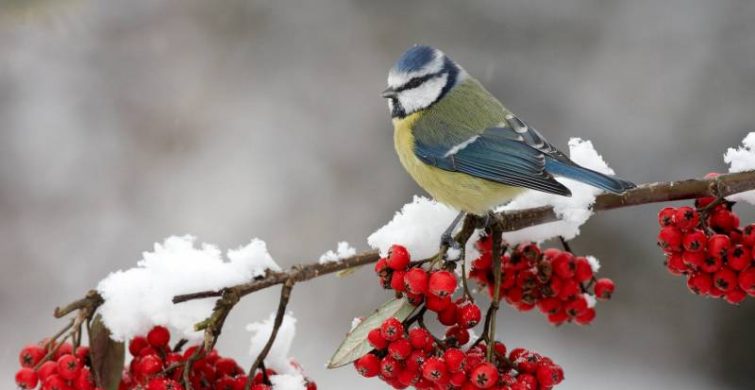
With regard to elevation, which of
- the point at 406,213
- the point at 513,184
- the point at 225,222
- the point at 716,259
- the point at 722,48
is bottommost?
the point at 716,259

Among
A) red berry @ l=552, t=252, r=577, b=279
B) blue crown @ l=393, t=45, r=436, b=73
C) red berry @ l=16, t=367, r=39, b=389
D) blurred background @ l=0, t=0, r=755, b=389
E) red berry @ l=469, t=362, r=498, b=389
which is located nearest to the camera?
red berry @ l=469, t=362, r=498, b=389

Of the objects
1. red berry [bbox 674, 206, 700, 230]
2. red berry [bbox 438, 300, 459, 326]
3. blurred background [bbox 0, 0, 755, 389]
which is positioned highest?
blurred background [bbox 0, 0, 755, 389]

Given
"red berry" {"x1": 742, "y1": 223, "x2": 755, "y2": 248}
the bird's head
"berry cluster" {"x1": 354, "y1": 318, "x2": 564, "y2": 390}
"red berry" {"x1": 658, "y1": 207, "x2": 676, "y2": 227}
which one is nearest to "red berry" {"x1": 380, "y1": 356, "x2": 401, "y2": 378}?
"berry cluster" {"x1": 354, "y1": 318, "x2": 564, "y2": 390}

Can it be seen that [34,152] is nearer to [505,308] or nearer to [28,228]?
[28,228]

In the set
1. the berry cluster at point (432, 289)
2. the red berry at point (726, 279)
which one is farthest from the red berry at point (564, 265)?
the berry cluster at point (432, 289)

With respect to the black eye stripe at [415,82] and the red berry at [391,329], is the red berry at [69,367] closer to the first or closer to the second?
the red berry at [391,329]

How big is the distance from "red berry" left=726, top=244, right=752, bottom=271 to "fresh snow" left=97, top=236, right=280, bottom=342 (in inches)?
35.2

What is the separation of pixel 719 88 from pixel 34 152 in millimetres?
3745

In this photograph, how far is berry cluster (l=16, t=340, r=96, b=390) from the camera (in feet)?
5.11

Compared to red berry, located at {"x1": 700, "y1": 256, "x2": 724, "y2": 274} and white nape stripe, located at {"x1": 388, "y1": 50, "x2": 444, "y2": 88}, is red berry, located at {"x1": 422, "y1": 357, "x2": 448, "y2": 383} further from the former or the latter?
white nape stripe, located at {"x1": 388, "y1": 50, "x2": 444, "y2": 88}

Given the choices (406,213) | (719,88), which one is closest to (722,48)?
(719,88)

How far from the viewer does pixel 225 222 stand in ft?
14.3

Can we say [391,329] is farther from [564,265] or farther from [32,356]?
[32,356]

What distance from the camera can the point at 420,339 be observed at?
137 centimetres
